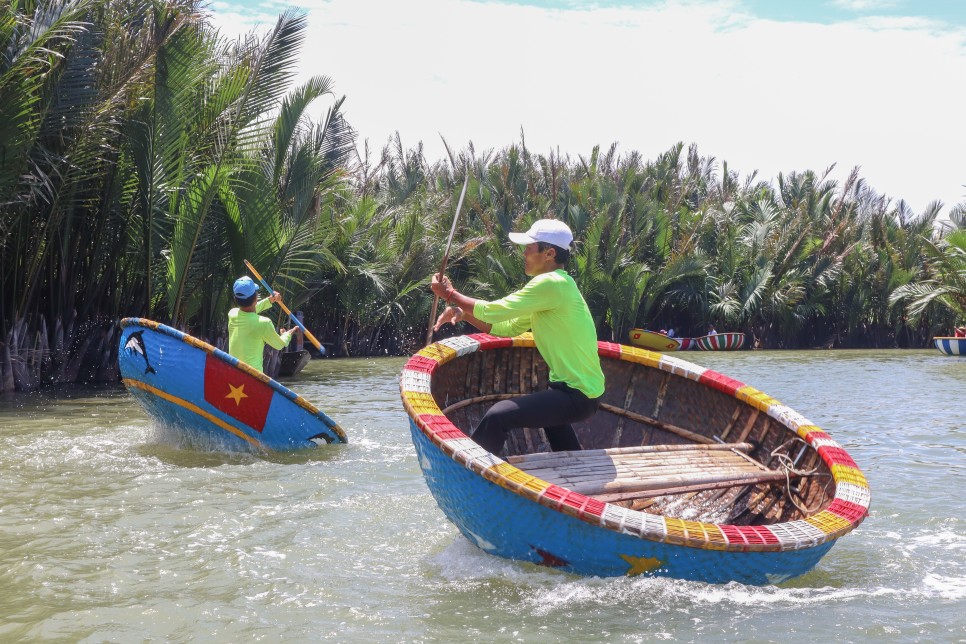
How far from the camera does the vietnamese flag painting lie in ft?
25.2

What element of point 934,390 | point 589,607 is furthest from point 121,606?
point 934,390

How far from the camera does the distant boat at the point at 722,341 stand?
29688mm


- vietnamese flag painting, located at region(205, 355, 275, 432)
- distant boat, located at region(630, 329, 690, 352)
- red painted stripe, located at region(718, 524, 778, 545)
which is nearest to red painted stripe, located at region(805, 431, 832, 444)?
red painted stripe, located at region(718, 524, 778, 545)

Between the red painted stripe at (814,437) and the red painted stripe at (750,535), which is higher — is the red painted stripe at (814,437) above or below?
above

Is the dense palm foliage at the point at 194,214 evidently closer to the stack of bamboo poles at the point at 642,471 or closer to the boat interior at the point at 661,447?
the boat interior at the point at 661,447

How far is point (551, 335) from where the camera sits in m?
5.38

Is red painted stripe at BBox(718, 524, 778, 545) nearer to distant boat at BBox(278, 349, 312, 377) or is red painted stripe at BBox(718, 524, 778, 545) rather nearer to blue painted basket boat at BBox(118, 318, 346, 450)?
blue painted basket boat at BBox(118, 318, 346, 450)

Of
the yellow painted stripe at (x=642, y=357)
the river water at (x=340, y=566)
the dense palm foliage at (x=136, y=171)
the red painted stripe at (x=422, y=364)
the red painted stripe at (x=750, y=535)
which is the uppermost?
the dense palm foliage at (x=136, y=171)

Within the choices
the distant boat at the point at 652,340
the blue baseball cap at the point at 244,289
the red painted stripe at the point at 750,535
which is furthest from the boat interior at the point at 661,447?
the distant boat at the point at 652,340

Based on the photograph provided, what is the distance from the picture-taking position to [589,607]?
4434 mm

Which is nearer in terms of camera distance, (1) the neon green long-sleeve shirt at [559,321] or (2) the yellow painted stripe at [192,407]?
(1) the neon green long-sleeve shirt at [559,321]

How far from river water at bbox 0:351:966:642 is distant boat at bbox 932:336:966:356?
1811 cm

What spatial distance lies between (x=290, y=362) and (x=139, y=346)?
29.9 feet

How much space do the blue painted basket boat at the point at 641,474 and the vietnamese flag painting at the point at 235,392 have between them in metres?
2.00
